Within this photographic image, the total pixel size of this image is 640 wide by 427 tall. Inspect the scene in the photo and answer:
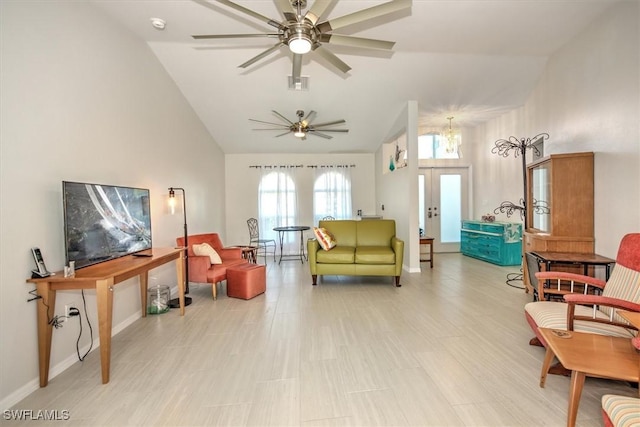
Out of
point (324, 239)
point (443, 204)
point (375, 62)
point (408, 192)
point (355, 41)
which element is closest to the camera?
point (355, 41)

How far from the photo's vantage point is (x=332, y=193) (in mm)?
7176

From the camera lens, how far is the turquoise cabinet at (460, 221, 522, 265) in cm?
536

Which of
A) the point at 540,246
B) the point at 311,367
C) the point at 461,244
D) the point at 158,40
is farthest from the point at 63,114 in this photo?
the point at 461,244

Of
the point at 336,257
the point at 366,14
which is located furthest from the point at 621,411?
the point at 336,257

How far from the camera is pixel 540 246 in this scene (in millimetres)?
3480

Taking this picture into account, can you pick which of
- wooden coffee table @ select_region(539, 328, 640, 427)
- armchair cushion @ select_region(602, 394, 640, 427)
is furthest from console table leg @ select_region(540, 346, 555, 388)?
armchair cushion @ select_region(602, 394, 640, 427)

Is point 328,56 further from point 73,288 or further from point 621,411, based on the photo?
point 621,411

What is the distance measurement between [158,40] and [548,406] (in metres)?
5.14

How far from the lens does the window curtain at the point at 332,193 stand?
718 centimetres

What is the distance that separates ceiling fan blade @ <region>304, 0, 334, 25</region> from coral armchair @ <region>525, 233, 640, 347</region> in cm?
256

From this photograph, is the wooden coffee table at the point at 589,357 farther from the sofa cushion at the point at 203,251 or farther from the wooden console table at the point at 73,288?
the sofa cushion at the point at 203,251

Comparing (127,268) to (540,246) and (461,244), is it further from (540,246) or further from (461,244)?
(461,244)

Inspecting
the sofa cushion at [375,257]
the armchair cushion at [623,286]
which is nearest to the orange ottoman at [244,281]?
the sofa cushion at [375,257]

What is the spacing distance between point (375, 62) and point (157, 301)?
14.3ft
